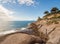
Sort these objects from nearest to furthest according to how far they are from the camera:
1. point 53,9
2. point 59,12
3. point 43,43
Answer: point 43,43 < point 53,9 < point 59,12

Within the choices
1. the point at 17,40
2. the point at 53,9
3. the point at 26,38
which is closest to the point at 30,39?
the point at 26,38

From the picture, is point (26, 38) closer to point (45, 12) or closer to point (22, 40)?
point (22, 40)

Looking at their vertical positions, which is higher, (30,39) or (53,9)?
(53,9)

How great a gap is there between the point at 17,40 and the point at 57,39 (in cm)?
557

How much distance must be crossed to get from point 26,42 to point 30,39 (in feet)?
3.10

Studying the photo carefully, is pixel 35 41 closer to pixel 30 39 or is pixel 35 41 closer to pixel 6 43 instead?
pixel 30 39

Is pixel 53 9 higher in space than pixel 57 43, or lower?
higher

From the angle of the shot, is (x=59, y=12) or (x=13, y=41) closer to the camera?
(x=13, y=41)

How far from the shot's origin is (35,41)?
57.0ft

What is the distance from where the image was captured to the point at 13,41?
17.4 m

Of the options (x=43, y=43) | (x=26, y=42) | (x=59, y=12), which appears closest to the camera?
(x=26, y=42)

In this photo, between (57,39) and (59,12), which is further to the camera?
(59,12)

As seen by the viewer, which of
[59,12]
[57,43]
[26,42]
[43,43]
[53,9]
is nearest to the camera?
[57,43]

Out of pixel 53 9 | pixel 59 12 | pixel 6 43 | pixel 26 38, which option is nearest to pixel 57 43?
pixel 26 38
